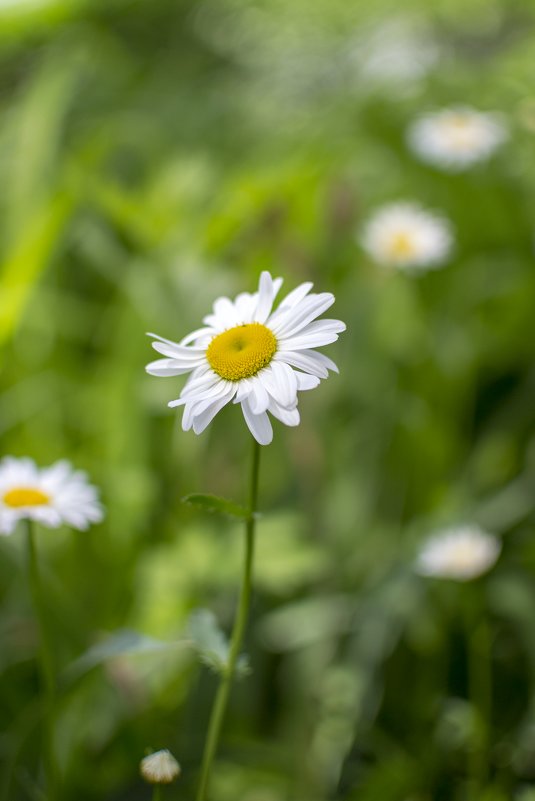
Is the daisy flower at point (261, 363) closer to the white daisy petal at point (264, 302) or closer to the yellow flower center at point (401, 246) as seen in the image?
the white daisy petal at point (264, 302)

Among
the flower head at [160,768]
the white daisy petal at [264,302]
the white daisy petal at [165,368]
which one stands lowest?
the flower head at [160,768]

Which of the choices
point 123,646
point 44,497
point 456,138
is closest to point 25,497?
point 44,497

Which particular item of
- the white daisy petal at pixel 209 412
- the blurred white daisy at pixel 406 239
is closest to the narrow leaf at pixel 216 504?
the white daisy petal at pixel 209 412

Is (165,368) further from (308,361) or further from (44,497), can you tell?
(44,497)

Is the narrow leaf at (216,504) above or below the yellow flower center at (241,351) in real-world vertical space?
below

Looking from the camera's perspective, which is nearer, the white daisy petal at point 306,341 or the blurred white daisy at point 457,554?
the white daisy petal at point 306,341

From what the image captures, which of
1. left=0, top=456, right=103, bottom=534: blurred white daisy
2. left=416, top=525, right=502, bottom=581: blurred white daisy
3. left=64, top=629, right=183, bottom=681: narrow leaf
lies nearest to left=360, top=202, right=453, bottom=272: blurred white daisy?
left=416, top=525, right=502, bottom=581: blurred white daisy
